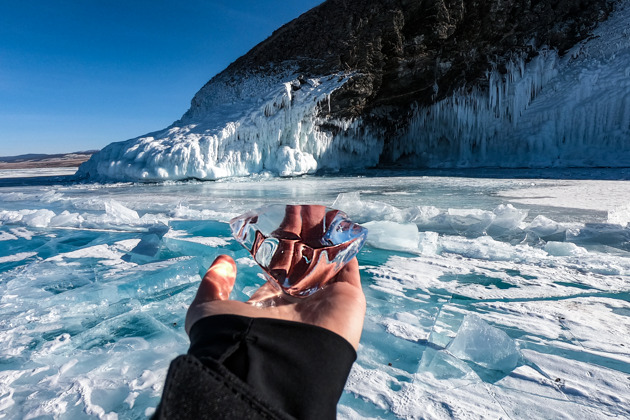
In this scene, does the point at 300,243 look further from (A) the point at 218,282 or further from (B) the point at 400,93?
(B) the point at 400,93

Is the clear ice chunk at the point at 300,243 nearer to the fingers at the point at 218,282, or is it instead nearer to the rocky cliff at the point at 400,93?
the fingers at the point at 218,282

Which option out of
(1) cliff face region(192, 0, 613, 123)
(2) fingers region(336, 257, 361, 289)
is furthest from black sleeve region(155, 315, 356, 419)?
(1) cliff face region(192, 0, 613, 123)

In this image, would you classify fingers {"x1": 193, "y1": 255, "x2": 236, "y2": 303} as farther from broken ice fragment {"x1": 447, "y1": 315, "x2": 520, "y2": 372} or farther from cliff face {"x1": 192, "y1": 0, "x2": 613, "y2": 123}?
cliff face {"x1": 192, "y1": 0, "x2": 613, "y2": 123}

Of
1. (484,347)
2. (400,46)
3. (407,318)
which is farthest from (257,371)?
(400,46)

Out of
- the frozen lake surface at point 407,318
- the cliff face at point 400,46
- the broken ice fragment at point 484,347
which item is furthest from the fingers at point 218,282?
the cliff face at point 400,46

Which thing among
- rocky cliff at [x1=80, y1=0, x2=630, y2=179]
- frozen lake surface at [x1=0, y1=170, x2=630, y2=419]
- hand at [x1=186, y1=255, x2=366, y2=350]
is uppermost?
rocky cliff at [x1=80, y1=0, x2=630, y2=179]

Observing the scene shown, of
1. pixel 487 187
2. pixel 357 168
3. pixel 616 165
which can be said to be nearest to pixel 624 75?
pixel 616 165

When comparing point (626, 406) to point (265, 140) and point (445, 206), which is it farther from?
point (265, 140)
